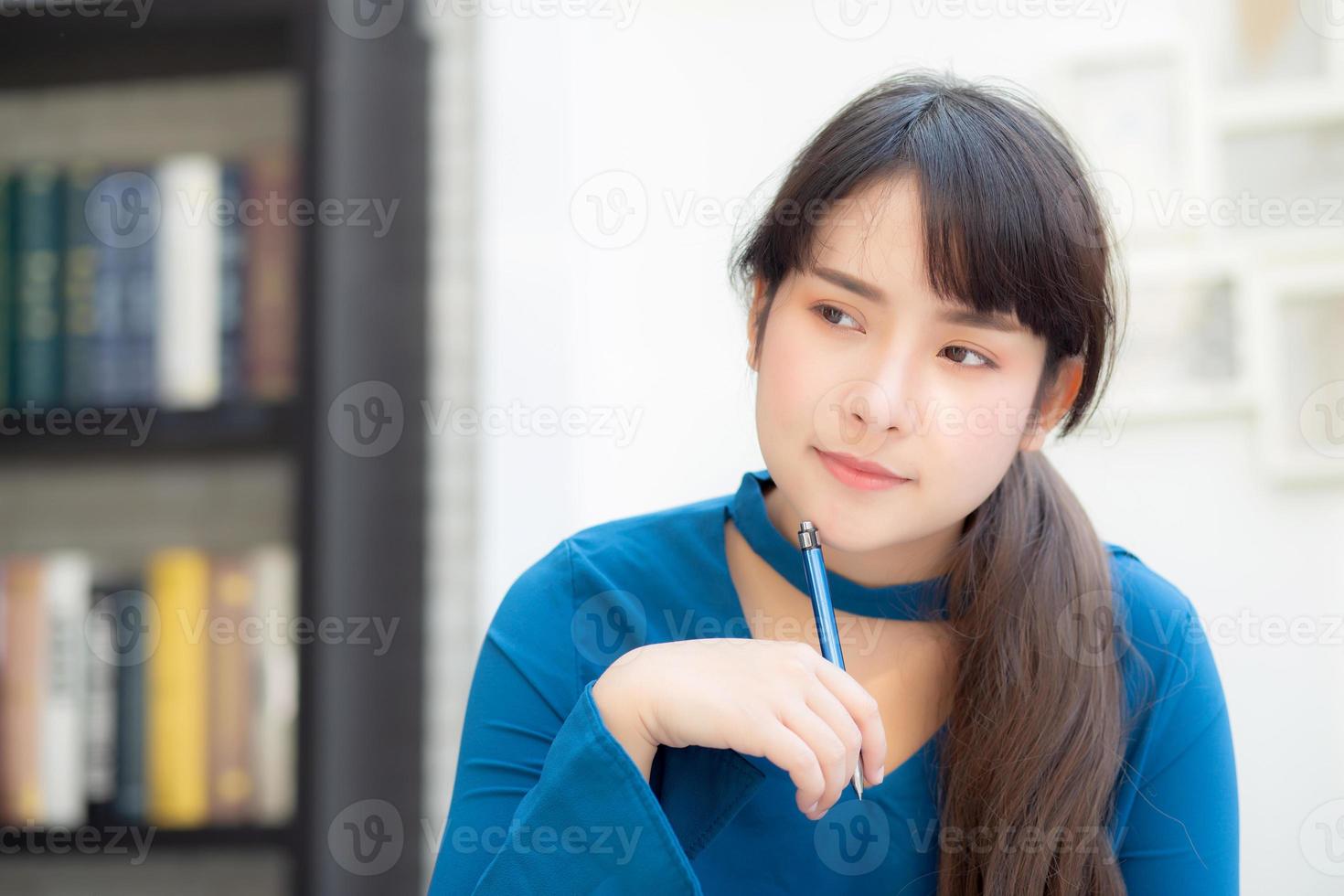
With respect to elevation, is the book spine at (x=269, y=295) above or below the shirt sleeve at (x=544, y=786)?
above

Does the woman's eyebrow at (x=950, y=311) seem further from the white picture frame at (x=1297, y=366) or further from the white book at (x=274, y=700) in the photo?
the white book at (x=274, y=700)

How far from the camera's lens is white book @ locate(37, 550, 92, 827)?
1.47 meters

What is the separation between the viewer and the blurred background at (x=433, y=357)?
1.40m

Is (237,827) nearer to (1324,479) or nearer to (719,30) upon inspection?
(719,30)

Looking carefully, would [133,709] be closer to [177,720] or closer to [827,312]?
[177,720]

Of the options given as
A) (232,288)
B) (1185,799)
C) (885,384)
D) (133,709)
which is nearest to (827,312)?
(885,384)

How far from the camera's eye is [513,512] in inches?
64.8

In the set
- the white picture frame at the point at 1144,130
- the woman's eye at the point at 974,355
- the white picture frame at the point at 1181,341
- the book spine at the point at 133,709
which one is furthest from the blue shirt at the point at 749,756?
the book spine at the point at 133,709

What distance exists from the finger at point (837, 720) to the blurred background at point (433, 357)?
2.77 ft

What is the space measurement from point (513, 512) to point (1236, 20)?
3.78ft

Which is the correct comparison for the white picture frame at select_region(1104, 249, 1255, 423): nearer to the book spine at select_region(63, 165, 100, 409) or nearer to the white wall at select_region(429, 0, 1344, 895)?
the white wall at select_region(429, 0, 1344, 895)

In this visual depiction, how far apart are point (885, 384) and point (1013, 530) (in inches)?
10.0

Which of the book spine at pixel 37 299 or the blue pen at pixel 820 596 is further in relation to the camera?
the book spine at pixel 37 299

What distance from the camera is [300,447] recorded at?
4.87 feet
